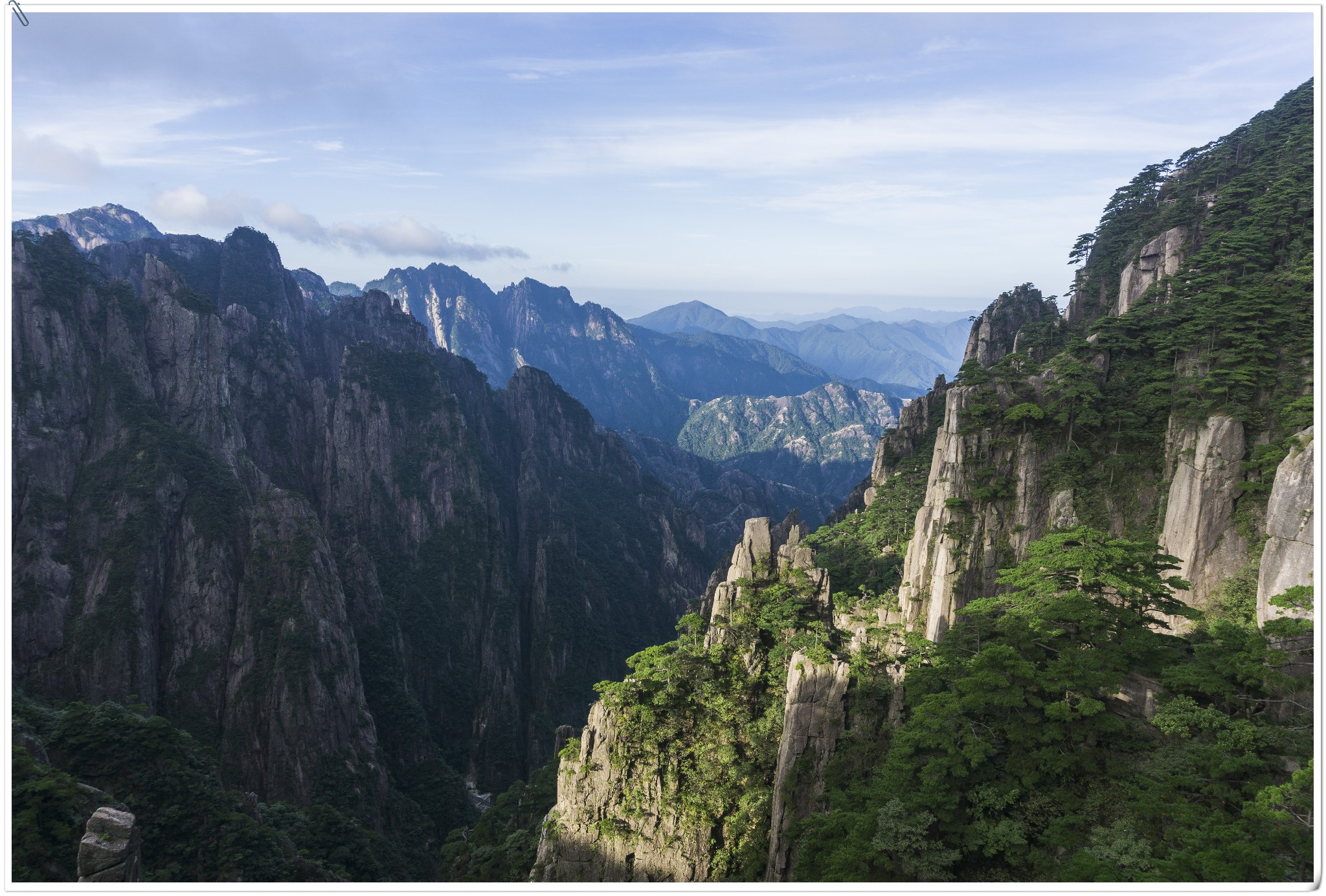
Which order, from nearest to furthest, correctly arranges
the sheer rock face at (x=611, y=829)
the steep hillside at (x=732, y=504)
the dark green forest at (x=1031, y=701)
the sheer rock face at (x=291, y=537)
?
the dark green forest at (x=1031, y=701) < the sheer rock face at (x=611, y=829) < the sheer rock face at (x=291, y=537) < the steep hillside at (x=732, y=504)

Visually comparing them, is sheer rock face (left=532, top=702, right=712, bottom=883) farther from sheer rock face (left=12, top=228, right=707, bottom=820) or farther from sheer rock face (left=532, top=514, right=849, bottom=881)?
sheer rock face (left=12, top=228, right=707, bottom=820)

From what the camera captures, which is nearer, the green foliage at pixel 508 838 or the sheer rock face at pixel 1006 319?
the green foliage at pixel 508 838

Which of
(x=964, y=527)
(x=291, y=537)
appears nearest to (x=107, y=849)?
(x=964, y=527)

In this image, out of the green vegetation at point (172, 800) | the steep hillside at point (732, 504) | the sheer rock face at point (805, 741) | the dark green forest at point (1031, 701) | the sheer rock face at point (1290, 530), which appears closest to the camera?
the dark green forest at point (1031, 701)

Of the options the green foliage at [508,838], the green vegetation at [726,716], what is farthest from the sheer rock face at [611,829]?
the green foliage at [508,838]

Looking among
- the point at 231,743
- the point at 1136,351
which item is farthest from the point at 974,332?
the point at 231,743

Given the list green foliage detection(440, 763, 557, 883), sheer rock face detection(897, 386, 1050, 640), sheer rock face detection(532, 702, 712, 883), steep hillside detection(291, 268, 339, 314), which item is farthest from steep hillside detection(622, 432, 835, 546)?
sheer rock face detection(532, 702, 712, 883)

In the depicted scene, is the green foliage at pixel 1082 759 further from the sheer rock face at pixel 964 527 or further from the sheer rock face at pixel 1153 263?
the sheer rock face at pixel 1153 263
